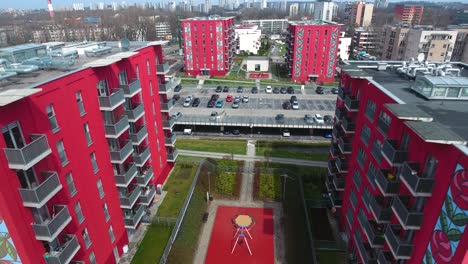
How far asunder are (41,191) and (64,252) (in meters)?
6.12

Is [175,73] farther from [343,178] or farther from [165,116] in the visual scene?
[343,178]

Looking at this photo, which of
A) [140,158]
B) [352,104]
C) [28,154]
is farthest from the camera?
[140,158]

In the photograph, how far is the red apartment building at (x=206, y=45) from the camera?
10350 cm

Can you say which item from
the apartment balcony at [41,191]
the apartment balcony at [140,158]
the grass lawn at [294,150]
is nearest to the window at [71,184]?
the apartment balcony at [41,191]

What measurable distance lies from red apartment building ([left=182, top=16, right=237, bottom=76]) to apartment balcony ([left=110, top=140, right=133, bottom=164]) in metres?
79.7

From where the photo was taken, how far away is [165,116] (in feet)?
154

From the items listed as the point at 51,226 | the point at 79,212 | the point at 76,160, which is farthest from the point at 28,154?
the point at 79,212

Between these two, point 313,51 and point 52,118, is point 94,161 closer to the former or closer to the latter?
point 52,118

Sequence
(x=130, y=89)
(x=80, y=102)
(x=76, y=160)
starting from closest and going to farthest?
(x=76, y=160) < (x=80, y=102) < (x=130, y=89)

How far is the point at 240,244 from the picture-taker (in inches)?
1526

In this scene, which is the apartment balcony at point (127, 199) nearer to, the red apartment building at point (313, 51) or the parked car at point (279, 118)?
the parked car at point (279, 118)

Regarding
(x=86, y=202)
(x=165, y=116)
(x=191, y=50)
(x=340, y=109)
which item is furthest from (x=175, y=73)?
(x=86, y=202)

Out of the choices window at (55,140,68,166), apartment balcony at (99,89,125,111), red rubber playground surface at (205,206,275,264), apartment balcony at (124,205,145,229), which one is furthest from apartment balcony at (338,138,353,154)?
window at (55,140,68,166)

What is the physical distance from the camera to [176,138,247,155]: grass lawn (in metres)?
60.2
